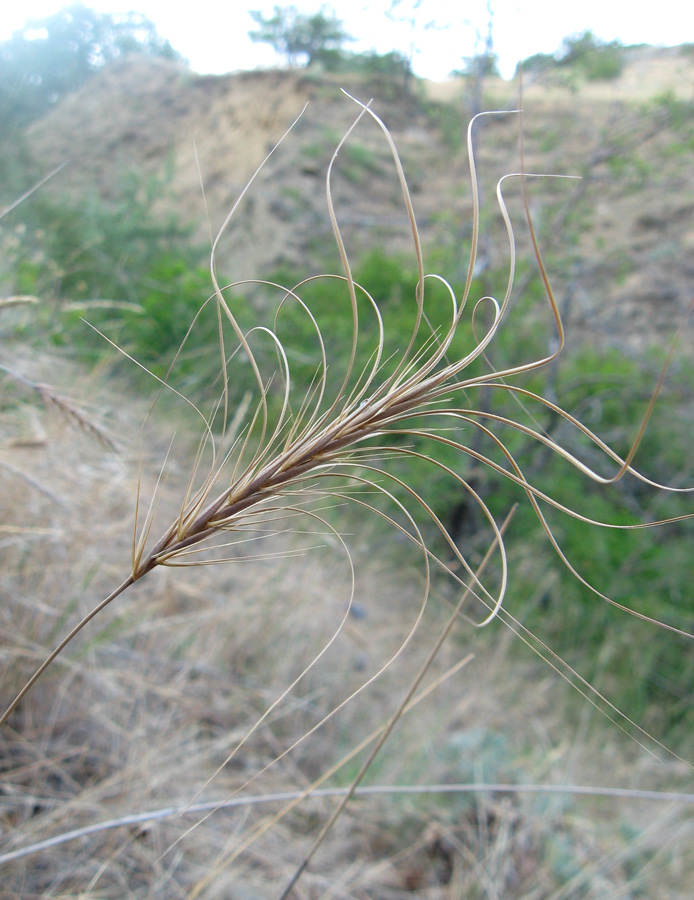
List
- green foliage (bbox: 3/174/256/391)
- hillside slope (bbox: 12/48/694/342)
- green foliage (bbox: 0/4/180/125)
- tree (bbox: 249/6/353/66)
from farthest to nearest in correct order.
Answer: tree (bbox: 249/6/353/66)
green foliage (bbox: 0/4/180/125)
hillside slope (bbox: 12/48/694/342)
green foliage (bbox: 3/174/256/391)

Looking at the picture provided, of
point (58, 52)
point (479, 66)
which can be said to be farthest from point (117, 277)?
point (58, 52)

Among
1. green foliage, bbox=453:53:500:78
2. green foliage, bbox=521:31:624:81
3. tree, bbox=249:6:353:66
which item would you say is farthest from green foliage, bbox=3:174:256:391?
tree, bbox=249:6:353:66

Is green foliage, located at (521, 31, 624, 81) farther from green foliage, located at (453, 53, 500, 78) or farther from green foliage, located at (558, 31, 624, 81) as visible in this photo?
green foliage, located at (453, 53, 500, 78)

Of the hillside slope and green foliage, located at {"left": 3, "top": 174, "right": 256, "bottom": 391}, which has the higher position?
the hillside slope

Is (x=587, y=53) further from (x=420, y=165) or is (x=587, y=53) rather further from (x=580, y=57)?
(x=420, y=165)

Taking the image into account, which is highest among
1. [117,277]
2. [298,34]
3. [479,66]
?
[298,34]

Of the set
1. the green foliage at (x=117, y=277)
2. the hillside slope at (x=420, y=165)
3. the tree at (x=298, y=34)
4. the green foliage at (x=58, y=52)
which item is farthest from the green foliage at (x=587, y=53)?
the tree at (x=298, y=34)

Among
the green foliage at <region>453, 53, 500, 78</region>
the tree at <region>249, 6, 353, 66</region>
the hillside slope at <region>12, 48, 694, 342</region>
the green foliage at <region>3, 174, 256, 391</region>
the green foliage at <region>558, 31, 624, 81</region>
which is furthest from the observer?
the tree at <region>249, 6, 353, 66</region>
